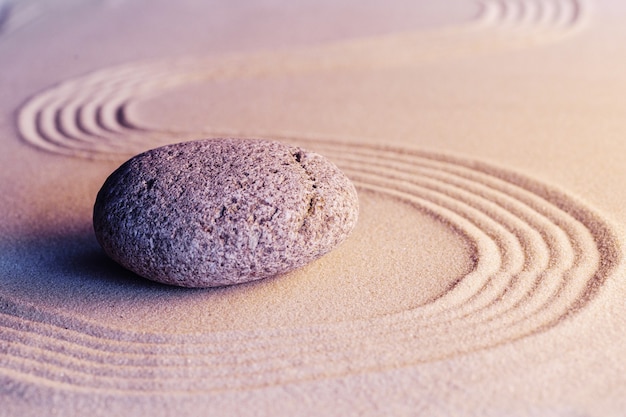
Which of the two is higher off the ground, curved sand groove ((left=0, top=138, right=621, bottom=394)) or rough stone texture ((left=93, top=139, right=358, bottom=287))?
rough stone texture ((left=93, top=139, right=358, bottom=287))

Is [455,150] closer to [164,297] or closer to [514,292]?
[514,292]

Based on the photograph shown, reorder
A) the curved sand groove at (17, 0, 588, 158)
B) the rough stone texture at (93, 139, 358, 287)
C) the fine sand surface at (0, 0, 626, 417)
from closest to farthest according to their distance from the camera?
1. the fine sand surface at (0, 0, 626, 417)
2. the rough stone texture at (93, 139, 358, 287)
3. the curved sand groove at (17, 0, 588, 158)

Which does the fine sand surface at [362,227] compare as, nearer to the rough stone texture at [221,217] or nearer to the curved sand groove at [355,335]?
the curved sand groove at [355,335]

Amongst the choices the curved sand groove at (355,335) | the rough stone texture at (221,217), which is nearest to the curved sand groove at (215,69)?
the rough stone texture at (221,217)

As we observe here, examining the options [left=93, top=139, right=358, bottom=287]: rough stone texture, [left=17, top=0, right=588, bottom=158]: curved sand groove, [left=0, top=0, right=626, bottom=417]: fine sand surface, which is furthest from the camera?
[left=17, top=0, right=588, bottom=158]: curved sand groove

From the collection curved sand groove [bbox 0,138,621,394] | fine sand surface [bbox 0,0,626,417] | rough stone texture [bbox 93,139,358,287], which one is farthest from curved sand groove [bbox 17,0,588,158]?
curved sand groove [bbox 0,138,621,394]

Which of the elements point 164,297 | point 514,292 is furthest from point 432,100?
point 164,297

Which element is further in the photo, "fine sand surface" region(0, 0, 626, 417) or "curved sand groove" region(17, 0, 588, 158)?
"curved sand groove" region(17, 0, 588, 158)

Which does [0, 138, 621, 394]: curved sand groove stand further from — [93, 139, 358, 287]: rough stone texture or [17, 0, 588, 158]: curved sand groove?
[17, 0, 588, 158]: curved sand groove

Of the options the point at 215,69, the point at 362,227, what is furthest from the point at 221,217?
the point at 215,69
